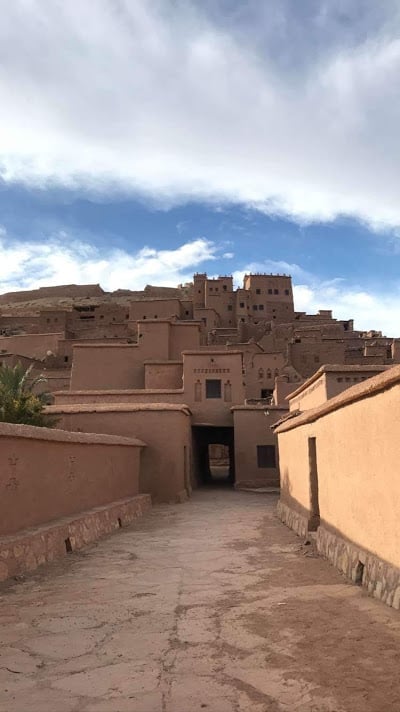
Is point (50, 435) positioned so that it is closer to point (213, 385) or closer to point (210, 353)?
point (213, 385)

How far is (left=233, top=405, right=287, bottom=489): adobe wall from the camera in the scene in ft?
74.5

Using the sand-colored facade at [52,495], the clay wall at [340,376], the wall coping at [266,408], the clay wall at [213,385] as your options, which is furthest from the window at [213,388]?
the sand-colored facade at [52,495]

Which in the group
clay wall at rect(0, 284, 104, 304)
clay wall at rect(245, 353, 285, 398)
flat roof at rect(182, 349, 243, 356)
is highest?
clay wall at rect(0, 284, 104, 304)

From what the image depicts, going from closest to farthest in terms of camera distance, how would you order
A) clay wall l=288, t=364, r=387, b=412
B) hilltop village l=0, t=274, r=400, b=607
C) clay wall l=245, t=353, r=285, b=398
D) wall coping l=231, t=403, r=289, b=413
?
1. hilltop village l=0, t=274, r=400, b=607
2. clay wall l=288, t=364, r=387, b=412
3. wall coping l=231, t=403, r=289, b=413
4. clay wall l=245, t=353, r=285, b=398

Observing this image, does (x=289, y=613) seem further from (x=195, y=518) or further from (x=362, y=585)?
(x=195, y=518)

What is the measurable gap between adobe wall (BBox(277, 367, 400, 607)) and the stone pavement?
0.32m

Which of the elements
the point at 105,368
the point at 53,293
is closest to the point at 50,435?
the point at 105,368

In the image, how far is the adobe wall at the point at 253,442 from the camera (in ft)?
74.5

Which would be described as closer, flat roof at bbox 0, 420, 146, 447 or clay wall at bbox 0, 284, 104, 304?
flat roof at bbox 0, 420, 146, 447

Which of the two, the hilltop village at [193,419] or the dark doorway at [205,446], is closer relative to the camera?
the hilltop village at [193,419]

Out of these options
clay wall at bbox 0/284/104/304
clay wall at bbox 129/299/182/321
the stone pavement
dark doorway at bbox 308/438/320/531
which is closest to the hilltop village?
dark doorway at bbox 308/438/320/531

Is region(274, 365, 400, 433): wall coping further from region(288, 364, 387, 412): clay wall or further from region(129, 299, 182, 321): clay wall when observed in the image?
region(129, 299, 182, 321): clay wall

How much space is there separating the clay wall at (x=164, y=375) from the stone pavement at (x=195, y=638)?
1899 centimetres

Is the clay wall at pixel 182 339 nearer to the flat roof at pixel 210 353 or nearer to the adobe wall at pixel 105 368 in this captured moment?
the adobe wall at pixel 105 368
